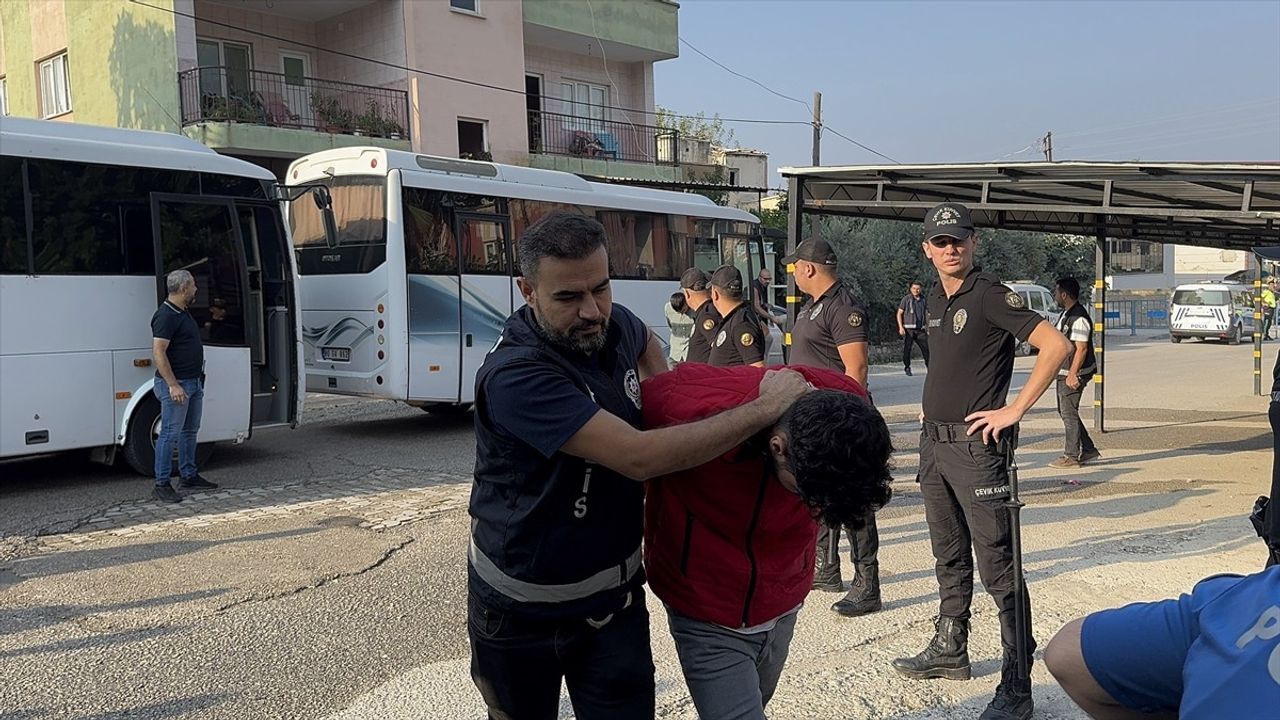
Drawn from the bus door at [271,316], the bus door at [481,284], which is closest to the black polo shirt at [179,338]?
the bus door at [271,316]

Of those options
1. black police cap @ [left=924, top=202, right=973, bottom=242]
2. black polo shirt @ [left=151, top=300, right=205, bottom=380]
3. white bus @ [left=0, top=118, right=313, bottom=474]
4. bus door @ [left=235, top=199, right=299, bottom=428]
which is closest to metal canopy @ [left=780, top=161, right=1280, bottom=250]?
black police cap @ [left=924, top=202, right=973, bottom=242]

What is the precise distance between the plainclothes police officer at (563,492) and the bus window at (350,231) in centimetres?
972

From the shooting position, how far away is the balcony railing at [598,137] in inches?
958

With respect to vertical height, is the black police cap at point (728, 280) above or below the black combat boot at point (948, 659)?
above

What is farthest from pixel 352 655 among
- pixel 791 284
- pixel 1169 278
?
pixel 1169 278

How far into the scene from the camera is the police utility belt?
4.12 m

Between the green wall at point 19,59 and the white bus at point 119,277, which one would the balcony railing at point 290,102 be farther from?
the white bus at point 119,277

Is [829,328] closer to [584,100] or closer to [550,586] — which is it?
[550,586]

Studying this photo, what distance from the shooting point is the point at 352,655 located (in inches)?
188

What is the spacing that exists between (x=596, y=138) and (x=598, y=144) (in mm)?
209

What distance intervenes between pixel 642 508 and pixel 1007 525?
2212 millimetres

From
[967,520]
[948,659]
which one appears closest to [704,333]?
[967,520]

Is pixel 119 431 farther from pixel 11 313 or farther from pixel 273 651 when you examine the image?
pixel 273 651

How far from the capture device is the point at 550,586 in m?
2.39
